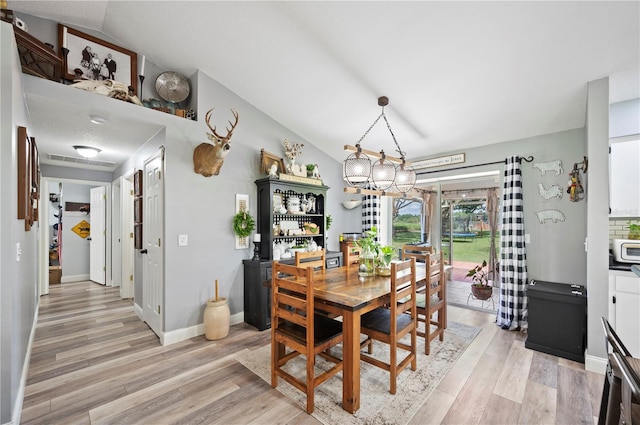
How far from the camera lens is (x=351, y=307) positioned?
1859 mm

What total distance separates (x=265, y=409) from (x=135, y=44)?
3843 mm

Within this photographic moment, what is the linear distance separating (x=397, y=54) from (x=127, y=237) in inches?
195

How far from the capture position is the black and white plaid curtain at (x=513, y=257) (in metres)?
3.39

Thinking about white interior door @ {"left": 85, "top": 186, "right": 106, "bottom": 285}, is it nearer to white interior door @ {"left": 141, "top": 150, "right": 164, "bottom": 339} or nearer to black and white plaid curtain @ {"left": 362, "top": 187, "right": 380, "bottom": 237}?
white interior door @ {"left": 141, "top": 150, "right": 164, "bottom": 339}

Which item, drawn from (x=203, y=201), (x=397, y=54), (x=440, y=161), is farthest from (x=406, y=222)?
(x=203, y=201)

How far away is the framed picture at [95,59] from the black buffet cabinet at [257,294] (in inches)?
98.4

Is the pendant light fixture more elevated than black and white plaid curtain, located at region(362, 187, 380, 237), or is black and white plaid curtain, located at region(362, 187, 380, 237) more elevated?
the pendant light fixture

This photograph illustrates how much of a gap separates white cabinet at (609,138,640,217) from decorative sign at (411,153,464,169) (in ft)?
5.53

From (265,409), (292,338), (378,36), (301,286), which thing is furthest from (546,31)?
(265,409)

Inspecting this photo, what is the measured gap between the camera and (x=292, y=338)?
2.07m

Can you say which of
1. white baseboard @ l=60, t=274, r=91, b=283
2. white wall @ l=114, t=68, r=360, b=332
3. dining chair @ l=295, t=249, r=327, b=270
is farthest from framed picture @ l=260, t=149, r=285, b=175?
white baseboard @ l=60, t=274, r=91, b=283

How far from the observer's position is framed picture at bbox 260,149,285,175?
12.3 feet

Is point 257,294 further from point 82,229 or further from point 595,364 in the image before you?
point 82,229

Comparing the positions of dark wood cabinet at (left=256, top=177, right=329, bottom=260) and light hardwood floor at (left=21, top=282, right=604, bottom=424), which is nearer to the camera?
light hardwood floor at (left=21, top=282, right=604, bottom=424)
